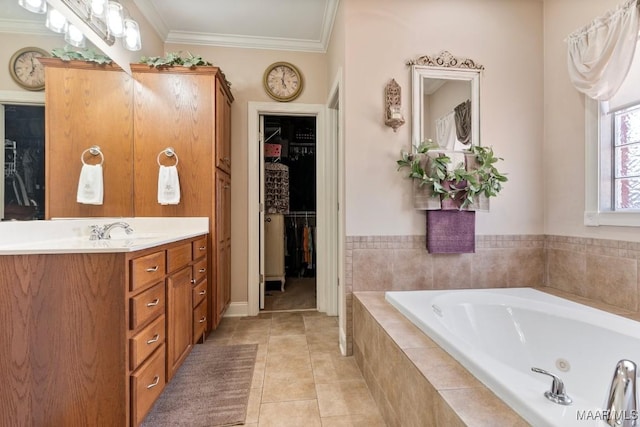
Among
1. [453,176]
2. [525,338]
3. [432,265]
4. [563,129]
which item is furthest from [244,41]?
[525,338]

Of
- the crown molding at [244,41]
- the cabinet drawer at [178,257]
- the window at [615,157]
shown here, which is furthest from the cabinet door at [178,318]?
the window at [615,157]

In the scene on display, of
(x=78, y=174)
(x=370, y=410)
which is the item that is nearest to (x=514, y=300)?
(x=370, y=410)

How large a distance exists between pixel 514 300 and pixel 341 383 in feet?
3.75

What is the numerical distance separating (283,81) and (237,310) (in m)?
2.28

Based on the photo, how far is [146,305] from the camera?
1333 millimetres

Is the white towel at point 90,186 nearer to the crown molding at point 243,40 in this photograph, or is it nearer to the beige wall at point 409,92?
the crown molding at point 243,40

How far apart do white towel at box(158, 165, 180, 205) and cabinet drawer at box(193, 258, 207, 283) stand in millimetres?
496

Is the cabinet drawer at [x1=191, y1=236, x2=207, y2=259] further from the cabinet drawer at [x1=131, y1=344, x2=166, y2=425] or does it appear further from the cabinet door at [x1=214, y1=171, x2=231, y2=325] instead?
the cabinet drawer at [x1=131, y1=344, x2=166, y2=425]

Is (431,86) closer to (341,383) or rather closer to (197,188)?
(197,188)

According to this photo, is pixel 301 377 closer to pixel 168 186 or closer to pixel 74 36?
pixel 168 186

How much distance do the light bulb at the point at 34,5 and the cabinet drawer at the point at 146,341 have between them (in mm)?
1577


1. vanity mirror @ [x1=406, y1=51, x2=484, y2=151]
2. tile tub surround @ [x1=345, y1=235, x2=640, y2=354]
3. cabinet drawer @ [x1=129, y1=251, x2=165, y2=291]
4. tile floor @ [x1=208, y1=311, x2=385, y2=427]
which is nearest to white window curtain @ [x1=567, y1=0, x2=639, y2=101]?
vanity mirror @ [x1=406, y1=51, x2=484, y2=151]

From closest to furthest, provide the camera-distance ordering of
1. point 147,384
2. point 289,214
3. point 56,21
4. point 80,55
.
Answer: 1. point 147,384
2. point 56,21
3. point 80,55
4. point 289,214

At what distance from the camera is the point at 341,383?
1.73 metres
